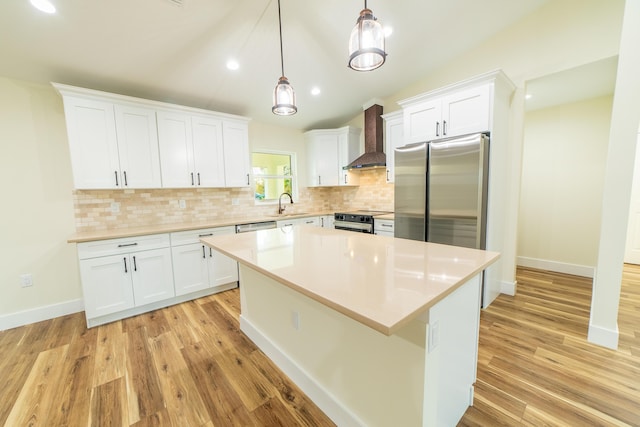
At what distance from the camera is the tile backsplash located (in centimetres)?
289

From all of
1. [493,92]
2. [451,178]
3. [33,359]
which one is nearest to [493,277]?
[451,178]

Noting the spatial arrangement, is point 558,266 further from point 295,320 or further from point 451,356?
point 295,320

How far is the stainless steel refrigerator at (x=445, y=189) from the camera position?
2.49 m

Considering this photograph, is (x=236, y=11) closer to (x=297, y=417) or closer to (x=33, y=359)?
(x=297, y=417)

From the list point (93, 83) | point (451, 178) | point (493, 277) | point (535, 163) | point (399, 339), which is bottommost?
point (493, 277)

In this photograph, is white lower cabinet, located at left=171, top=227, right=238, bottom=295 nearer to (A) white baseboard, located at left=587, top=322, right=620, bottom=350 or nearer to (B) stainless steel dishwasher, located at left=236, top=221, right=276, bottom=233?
(B) stainless steel dishwasher, located at left=236, top=221, right=276, bottom=233

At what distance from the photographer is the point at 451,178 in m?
2.62

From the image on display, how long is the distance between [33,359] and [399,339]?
296 cm

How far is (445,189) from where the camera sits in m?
2.67

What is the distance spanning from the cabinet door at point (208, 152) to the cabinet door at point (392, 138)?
95.9 inches

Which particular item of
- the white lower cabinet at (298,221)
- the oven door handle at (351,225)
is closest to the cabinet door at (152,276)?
the white lower cabinet at (298,221)

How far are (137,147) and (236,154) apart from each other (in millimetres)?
1170

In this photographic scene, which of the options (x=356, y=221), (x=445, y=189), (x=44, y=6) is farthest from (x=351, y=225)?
(x=44, y=6)

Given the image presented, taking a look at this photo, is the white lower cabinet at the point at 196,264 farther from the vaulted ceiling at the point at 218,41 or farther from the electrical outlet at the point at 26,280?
the vaulted ceiling at the point at 218,41
